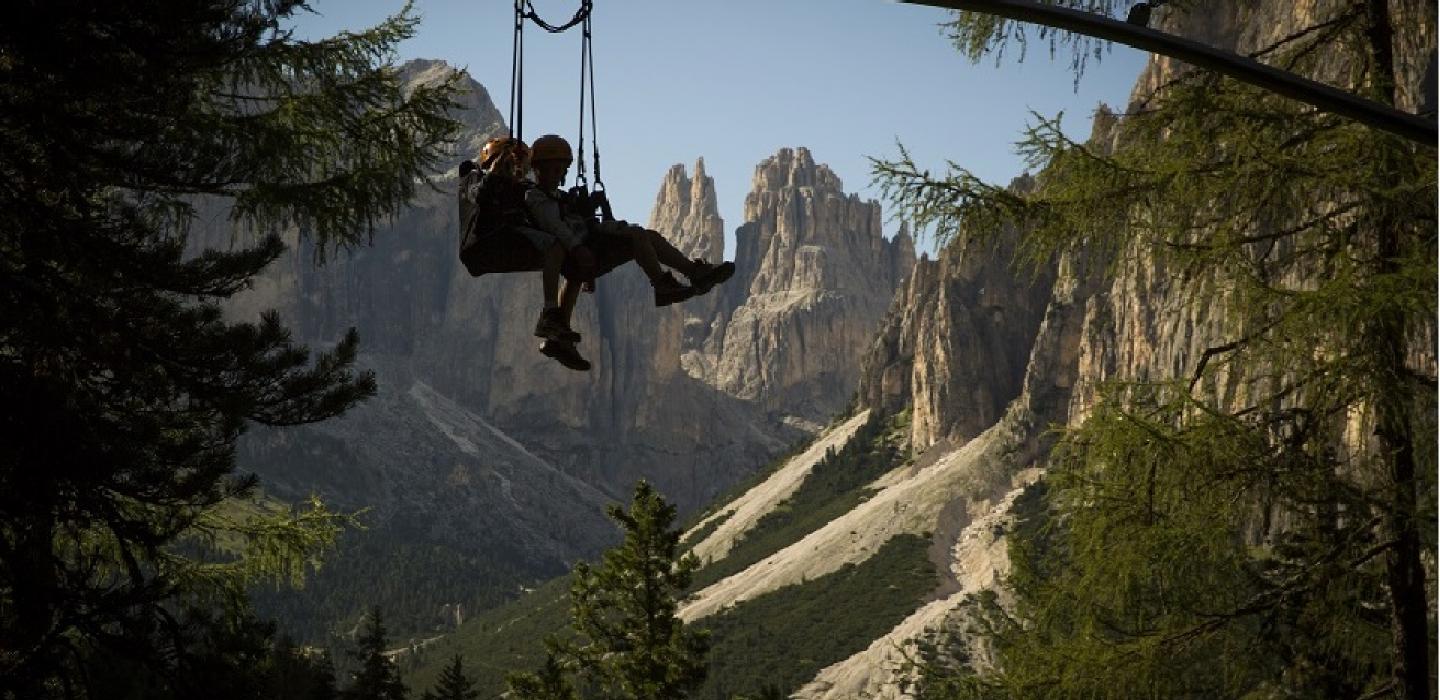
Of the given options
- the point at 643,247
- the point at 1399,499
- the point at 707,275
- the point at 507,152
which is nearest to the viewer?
the point at 1399,499

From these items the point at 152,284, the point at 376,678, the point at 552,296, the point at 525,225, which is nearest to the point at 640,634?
the point at 376,678

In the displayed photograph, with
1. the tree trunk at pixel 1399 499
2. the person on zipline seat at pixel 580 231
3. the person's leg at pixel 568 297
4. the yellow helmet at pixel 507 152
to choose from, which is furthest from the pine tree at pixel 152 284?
the tree trunk at pixel 1399 499

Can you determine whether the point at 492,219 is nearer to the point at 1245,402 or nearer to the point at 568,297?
the point at 568,297

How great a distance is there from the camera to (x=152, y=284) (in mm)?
12227

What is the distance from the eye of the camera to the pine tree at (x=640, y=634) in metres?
30.3

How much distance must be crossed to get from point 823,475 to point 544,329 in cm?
17883

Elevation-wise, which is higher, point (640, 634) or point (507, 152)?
point (507, 152)

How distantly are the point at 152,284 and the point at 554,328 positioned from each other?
4.73 m

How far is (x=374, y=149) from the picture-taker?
12.8 m

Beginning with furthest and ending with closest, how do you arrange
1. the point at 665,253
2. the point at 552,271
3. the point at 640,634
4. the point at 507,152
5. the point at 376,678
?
1. the point at 376,678
2. the point at 640,634
3. the point at 507,152
4. the point at 665,253
5. the point at 552,271

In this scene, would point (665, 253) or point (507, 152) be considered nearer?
point (665, 253)

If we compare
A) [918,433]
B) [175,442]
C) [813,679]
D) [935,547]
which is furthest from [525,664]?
[175,442]

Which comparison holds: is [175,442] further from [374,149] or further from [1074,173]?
[1074,173]

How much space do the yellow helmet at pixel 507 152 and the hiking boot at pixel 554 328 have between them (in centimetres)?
106
